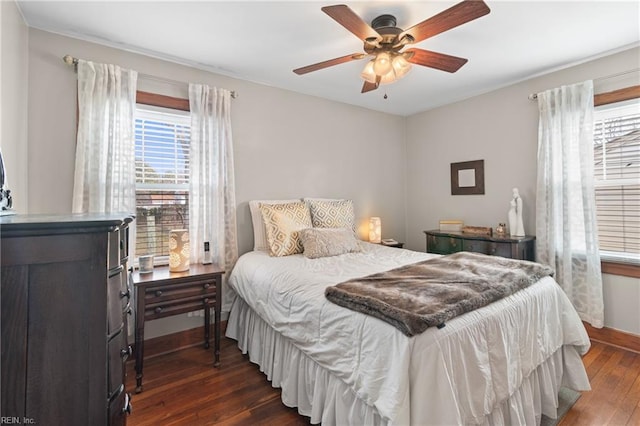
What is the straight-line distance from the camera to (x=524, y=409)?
5.18 ft

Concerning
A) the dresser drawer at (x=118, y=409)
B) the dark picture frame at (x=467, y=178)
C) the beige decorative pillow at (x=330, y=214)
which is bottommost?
the dresser drawer at (x=118, y=409)

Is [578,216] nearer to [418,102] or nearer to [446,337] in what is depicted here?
[418,102]

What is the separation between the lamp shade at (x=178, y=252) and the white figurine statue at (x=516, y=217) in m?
3.19

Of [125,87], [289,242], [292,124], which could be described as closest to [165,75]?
[125,87]

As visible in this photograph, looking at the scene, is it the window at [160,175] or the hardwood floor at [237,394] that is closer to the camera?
the hardwood floor at [237,394]

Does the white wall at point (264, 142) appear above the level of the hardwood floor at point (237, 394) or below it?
above

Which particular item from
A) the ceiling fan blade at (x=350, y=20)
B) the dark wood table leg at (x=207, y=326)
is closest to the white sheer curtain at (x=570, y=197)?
the ceiling fan blade at (x=350, y=20)

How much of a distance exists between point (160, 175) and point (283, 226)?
1201 mm

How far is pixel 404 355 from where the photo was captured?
3.80ft

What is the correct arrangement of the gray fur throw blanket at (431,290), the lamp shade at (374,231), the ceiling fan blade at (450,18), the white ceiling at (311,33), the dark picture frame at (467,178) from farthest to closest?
the lamp shade at (374,231) → the dark picture frame at (467,178) → the white ceiling at (311,33) → the ceiling fan blade at (450,18) → the gray fur throw blanket at (431,290)

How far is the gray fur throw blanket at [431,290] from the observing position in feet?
4.16

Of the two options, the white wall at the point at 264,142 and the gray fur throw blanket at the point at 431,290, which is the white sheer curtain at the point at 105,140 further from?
the gray fur throw blanket at the point at 431,290

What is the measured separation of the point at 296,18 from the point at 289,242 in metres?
1.76

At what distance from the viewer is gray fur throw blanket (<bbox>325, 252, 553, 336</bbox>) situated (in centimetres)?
127
